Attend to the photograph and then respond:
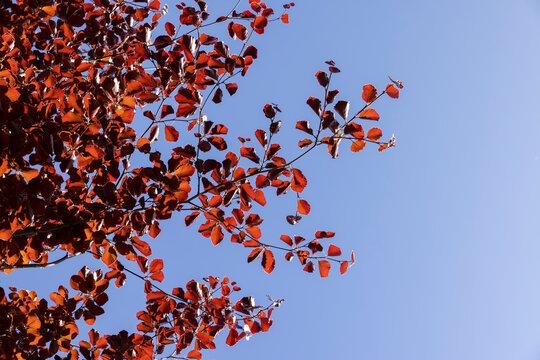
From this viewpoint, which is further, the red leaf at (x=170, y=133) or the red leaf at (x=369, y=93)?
the red leaf at (x=170, y=133)

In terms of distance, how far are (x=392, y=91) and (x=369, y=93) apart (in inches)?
6.0

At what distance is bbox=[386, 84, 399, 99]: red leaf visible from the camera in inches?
75.7

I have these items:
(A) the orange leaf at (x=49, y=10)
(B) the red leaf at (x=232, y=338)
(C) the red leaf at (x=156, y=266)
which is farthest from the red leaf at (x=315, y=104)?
(A) the orange leaf at (x=49, y=10)

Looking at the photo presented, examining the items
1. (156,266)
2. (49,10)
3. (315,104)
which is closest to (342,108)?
(315,104)

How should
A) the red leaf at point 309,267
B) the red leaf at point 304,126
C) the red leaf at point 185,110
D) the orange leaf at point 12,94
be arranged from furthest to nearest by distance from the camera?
the red leaf at point 309,267
the red leaf at point 185,110
the red leaf at point 304,126
the orange leaf at point 12,94

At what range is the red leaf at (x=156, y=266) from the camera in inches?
91.3

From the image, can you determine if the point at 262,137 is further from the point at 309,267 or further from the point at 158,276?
the point at 158,276

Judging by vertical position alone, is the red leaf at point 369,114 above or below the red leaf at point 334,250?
above

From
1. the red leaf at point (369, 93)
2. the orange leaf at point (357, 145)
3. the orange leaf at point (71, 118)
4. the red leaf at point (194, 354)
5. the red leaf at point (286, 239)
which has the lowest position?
the red leaf at point (194, 354)

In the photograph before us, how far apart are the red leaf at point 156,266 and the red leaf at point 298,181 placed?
0.96 meters

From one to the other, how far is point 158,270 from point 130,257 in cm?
19

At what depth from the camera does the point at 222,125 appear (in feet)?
7.08

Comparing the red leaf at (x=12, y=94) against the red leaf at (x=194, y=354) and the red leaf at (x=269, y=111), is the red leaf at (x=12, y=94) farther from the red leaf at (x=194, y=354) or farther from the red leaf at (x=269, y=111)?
the red leaf at (x=194, y=354)

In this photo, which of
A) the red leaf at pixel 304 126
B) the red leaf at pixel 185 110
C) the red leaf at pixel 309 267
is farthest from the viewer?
the red leaf at pixel 309 267
